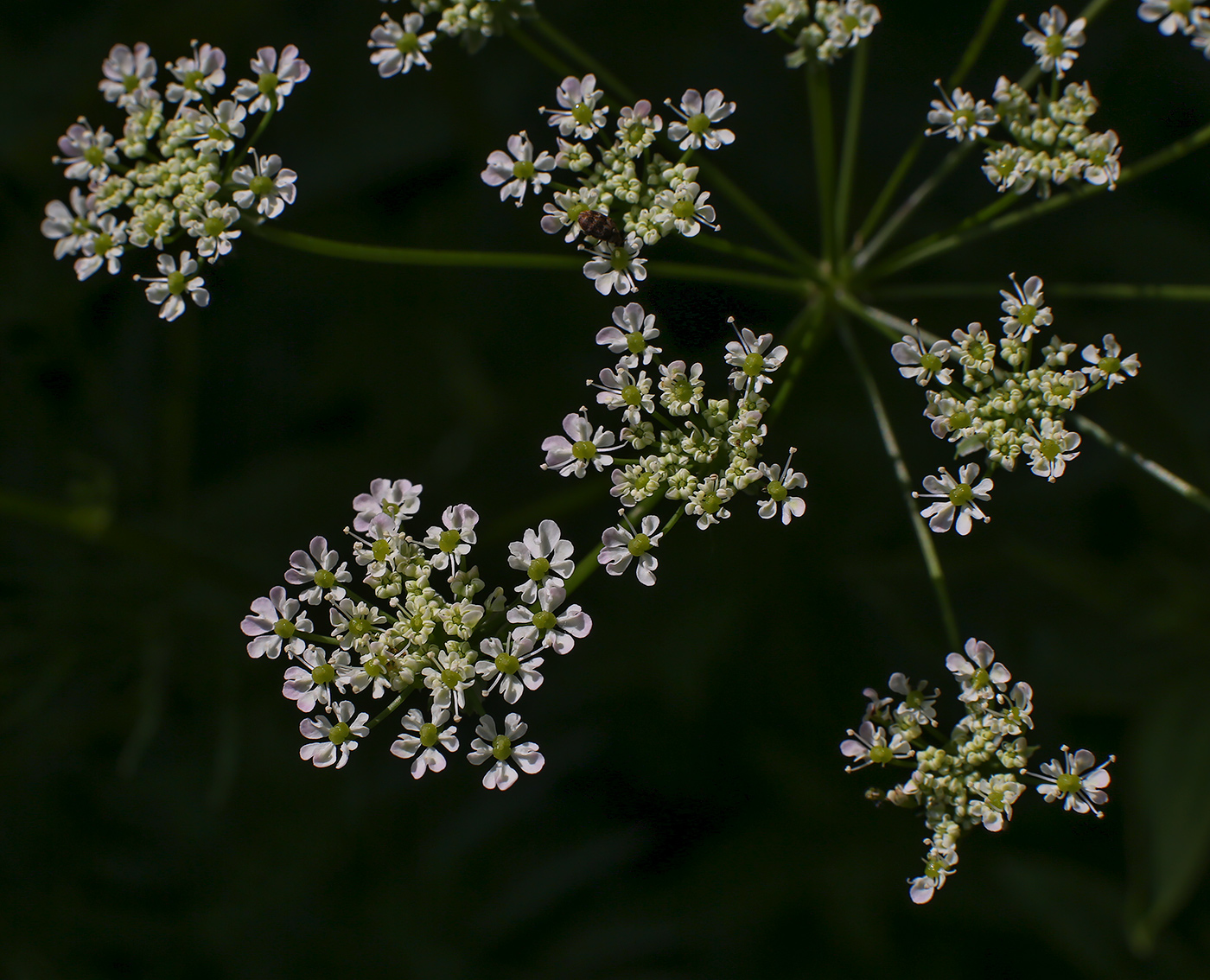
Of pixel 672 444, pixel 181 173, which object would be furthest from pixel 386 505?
pixel 181 173

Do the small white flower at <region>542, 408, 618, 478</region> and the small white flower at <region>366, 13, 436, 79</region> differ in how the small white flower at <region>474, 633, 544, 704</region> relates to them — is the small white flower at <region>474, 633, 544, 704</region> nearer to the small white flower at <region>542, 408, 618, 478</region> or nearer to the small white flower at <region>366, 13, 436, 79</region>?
the small white flower at <region>542, 408, 618, 478</region>

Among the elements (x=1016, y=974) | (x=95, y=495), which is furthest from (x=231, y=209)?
(x=1016, y=974)

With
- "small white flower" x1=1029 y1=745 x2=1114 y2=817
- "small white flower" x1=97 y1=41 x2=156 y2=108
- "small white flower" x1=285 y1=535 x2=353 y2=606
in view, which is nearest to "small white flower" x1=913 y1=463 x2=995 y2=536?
"small white flower" x1=1029 y1=745 x2=1114 y2=817

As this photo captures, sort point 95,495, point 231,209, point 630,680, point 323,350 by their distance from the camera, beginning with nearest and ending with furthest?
point 231,209, point 95,495, point 630,680, point 323,350

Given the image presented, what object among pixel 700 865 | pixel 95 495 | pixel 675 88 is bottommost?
pixel 700 865

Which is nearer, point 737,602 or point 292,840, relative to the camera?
point 737,602

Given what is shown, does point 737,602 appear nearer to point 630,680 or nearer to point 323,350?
point 630,680
